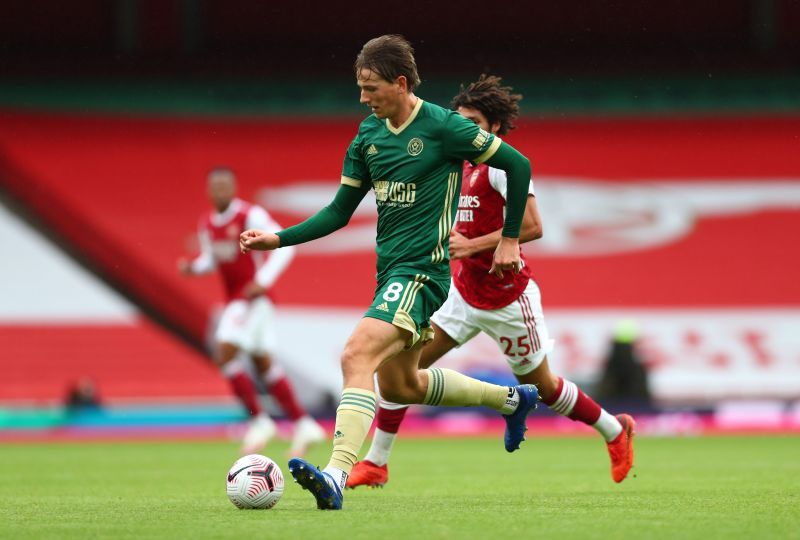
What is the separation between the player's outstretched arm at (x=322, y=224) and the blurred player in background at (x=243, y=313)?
16.4ft

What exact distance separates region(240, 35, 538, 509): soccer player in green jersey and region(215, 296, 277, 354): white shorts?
518cm

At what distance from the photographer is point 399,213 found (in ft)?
19.6

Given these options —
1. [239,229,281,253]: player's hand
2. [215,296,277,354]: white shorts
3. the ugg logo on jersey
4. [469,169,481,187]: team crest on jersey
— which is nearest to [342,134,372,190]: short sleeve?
the ugg logo on jersey

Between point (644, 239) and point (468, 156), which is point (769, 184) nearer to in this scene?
point (644, 239)

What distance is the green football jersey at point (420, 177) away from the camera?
5.94 m

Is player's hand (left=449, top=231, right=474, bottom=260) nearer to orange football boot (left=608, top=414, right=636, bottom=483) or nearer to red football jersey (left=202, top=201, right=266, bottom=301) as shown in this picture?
orange football boot (left=608, top=414, right=636, bottom=483)

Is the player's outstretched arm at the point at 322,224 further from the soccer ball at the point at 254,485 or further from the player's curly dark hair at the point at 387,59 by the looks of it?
the soccer ball at the point at 254,485

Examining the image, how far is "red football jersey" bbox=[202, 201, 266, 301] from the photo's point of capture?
1148cm

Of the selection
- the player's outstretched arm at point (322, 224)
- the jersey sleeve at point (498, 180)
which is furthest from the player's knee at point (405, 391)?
the jersey sleeve at point (498, 180)

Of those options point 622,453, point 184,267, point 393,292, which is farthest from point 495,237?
point 184,267

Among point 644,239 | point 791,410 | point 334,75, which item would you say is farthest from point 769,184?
point 334,75

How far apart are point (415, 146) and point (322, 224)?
610 mm

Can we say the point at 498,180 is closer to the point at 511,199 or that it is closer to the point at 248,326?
the point at 511,199

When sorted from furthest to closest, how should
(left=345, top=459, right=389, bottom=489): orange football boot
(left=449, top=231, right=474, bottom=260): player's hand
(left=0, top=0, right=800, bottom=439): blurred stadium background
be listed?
(left=0, top=0, right=800, bottom=439): blurred stadium background
(left=345, top=459, right=389, bottom=489): orange football boot
(left=449, top=231, right=474, bottom=260): player's hand
